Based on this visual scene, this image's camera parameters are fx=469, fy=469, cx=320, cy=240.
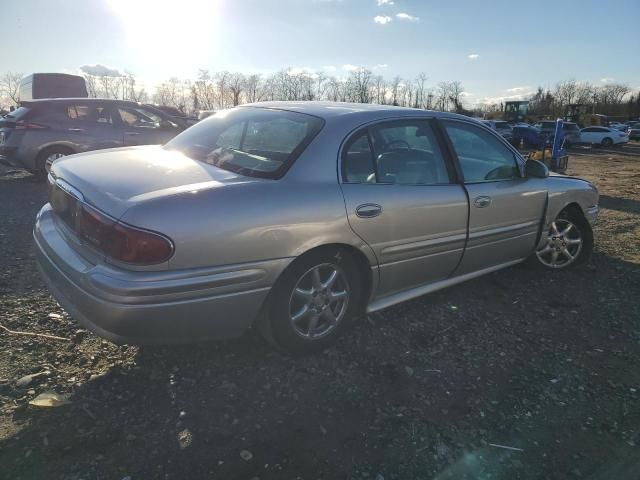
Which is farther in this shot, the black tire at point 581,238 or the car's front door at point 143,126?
the car's front door at point 143,126

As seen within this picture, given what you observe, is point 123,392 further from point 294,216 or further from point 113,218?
point 294,216

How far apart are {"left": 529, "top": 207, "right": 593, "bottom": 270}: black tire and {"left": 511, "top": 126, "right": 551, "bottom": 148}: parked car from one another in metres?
25.1

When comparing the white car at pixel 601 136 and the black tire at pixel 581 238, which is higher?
the white car at pixel 601 136

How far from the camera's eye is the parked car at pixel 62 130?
8.30m

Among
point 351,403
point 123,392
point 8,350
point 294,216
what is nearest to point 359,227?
point 294,216

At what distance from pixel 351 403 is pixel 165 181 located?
5.05 feet

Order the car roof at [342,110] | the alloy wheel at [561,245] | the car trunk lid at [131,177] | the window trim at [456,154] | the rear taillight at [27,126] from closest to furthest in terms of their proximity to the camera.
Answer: the car trunk lid at [131,177], the car roof at [342,110], the window trim at [456,154], the alloy wheel at [561,245], the rear taillight at [27,126]

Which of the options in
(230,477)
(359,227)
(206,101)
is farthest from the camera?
(206,101)

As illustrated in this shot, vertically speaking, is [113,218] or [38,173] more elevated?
[113,218]

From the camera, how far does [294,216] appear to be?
2.51m

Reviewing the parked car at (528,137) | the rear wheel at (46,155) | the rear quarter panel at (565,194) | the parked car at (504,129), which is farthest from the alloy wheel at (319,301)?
the parked car at (504,129)

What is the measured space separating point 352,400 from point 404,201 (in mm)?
1270

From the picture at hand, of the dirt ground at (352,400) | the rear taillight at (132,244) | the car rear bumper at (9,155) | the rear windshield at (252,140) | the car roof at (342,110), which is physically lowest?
the dirt ground at (352,400)

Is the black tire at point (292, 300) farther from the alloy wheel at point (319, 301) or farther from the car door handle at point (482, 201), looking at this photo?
the car door handle at point (482, 201)
